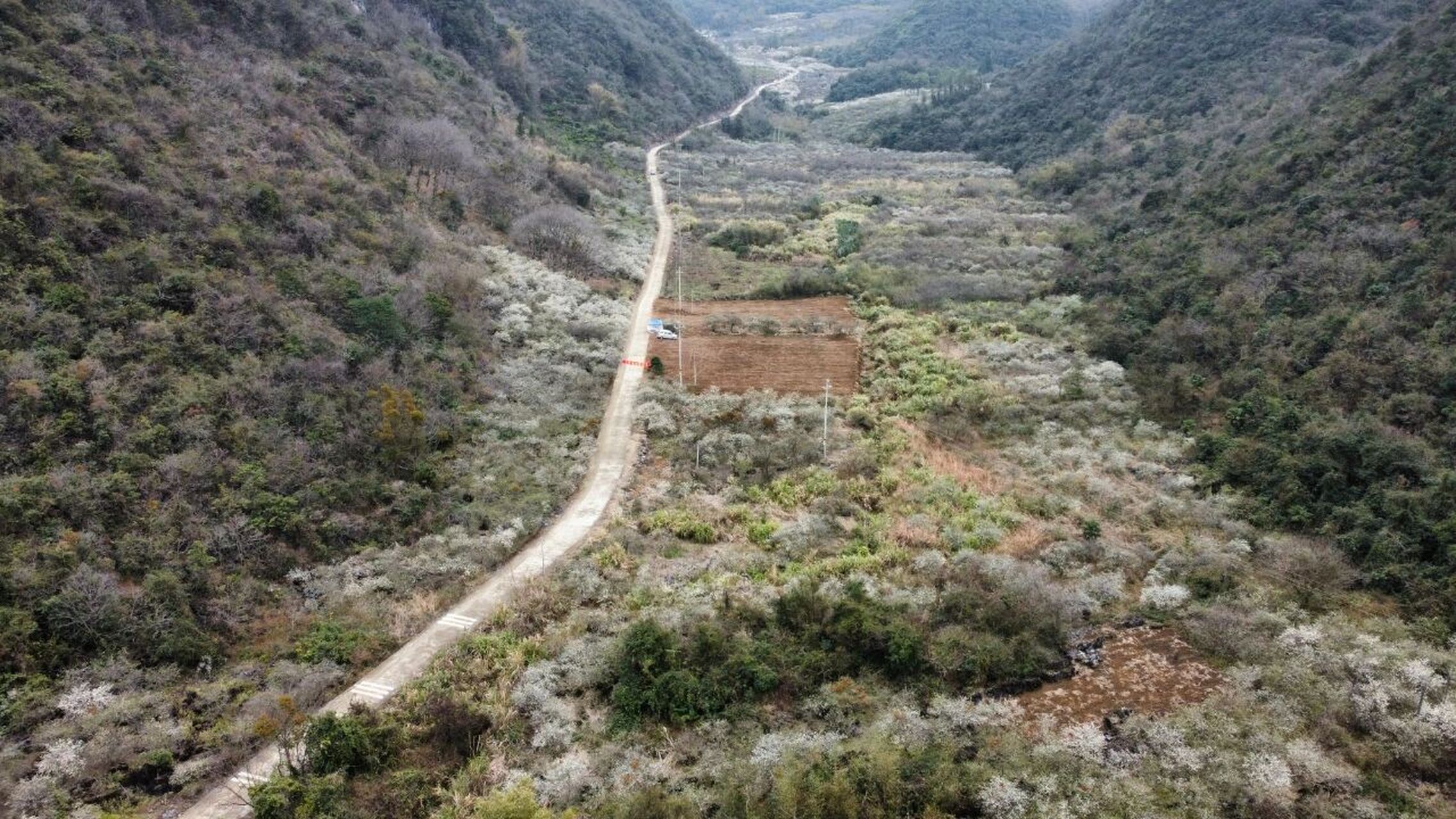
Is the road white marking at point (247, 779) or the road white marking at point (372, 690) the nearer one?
the road white marking at point (247, 779)

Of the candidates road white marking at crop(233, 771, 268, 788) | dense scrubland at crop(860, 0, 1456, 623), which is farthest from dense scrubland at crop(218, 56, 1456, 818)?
dense scrubland at crop(860, 0, 1456, 623)

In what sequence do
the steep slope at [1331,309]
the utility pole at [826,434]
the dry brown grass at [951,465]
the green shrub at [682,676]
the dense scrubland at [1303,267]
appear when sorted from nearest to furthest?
the green shrub at [682,676] → the steep slope at [1331,309] → the dense scrubland at [1303,267] → the dry brown grass at [951,465] → the utility pole at [826,434]

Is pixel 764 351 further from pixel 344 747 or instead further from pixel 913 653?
pixel 344 747

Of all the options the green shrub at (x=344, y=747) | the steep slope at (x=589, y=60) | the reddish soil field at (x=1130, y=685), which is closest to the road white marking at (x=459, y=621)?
the green shrub at (x=344, y=747)

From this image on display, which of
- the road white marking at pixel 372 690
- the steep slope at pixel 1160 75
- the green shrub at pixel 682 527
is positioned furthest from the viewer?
the steep slope at pixel 1160 75

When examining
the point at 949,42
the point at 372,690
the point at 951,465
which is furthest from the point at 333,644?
the point at 949,42

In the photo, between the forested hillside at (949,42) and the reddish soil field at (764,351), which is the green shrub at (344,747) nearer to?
the reddish soil field at (764,351)

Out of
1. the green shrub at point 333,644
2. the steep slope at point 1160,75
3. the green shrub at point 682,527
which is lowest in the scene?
the green shrub at point 333,644
